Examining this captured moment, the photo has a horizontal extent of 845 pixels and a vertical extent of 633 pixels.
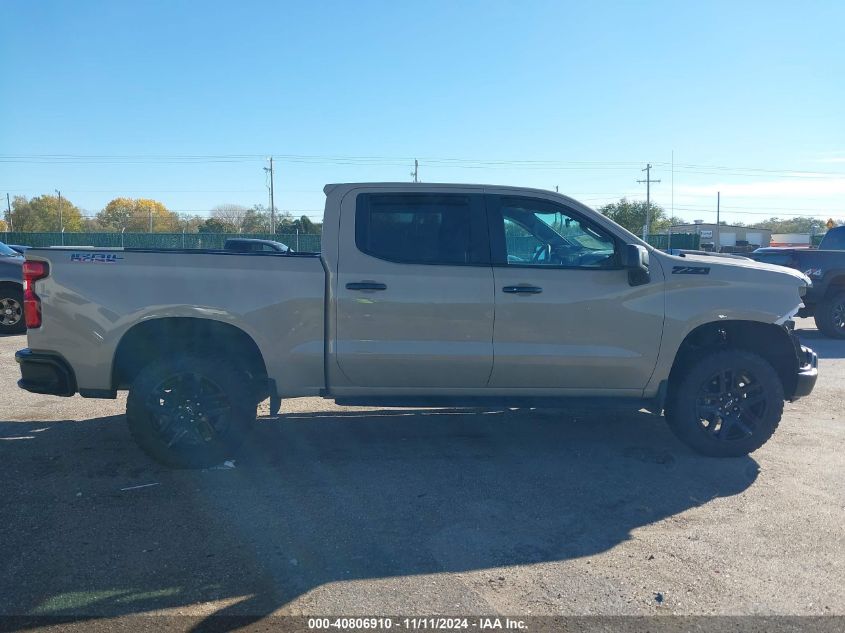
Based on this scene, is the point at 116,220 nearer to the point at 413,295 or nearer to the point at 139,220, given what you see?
the point at 139,220

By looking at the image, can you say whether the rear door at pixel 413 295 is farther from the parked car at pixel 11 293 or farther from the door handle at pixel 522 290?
the parked car at pixel 11 293

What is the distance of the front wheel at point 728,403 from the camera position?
214 inches

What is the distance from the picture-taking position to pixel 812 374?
18.4 feet

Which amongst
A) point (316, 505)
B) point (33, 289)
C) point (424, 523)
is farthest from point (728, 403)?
point (33, 289)

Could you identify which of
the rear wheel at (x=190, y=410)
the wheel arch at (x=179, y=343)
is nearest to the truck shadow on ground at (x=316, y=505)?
the rear wheel at (x=190, y=410)

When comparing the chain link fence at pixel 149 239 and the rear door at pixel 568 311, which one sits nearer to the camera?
the rear door at pixel 568 311

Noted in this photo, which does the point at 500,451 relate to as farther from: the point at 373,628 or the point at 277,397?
the point at 373,628

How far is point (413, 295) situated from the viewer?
17.0 ft

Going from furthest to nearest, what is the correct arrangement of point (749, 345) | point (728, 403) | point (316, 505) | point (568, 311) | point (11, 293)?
point (11, 293)
point (749, 345)
point (728, 403)
point (568, 311)
point (316, 505)

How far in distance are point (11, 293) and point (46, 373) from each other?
8126mm

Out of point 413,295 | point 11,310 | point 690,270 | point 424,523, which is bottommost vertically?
point 424,523

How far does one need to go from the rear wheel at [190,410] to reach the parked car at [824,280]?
10387 mm

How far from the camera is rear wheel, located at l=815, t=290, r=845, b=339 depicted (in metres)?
12.5

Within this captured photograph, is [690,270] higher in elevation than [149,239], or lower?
lower
